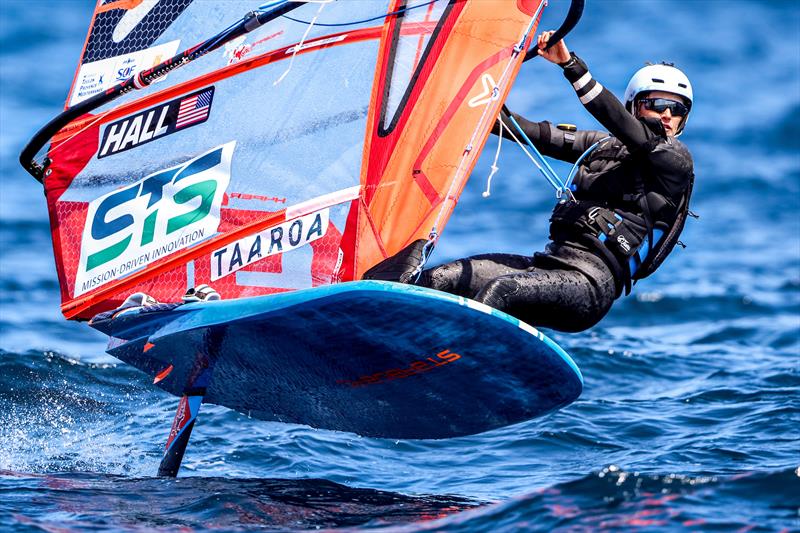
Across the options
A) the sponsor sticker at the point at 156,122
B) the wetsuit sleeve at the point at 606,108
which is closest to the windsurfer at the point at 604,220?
the wetsuit sleeve at the point at 606,108

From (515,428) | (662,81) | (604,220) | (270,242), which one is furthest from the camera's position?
(515,428)

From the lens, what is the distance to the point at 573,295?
6031 mm

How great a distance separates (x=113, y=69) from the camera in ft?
21.6

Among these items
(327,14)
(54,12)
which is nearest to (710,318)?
(327,14)

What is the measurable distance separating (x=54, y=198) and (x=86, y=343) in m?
4.21

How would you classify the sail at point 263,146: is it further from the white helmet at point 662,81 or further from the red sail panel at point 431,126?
the white helmet at point 662,81

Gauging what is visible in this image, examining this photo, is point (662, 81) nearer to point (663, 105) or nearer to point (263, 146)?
point (663, 105)

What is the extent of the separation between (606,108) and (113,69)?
2.80 m

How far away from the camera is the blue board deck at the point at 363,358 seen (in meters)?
5.23

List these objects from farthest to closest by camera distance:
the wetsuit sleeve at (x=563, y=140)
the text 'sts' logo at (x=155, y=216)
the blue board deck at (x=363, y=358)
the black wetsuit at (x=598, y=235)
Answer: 1. the wetsuit sleeve at (x=563, y=140)
2. the text 'sts' logo at (x=155, y=216)
3. the black wetsuit at (x=598, y=235)
4. the blue board deck at (x=363, y=358)

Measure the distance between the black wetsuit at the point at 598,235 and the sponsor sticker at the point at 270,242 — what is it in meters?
0.68

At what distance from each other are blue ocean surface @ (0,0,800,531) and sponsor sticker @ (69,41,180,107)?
218 centimetres

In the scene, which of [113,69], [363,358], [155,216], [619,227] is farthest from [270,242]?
[619,227]

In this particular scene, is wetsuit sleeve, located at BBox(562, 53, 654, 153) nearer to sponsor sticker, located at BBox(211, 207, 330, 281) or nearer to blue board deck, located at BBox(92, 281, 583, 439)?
blue board deck, located at BBox(92, 281, 583, 439)
